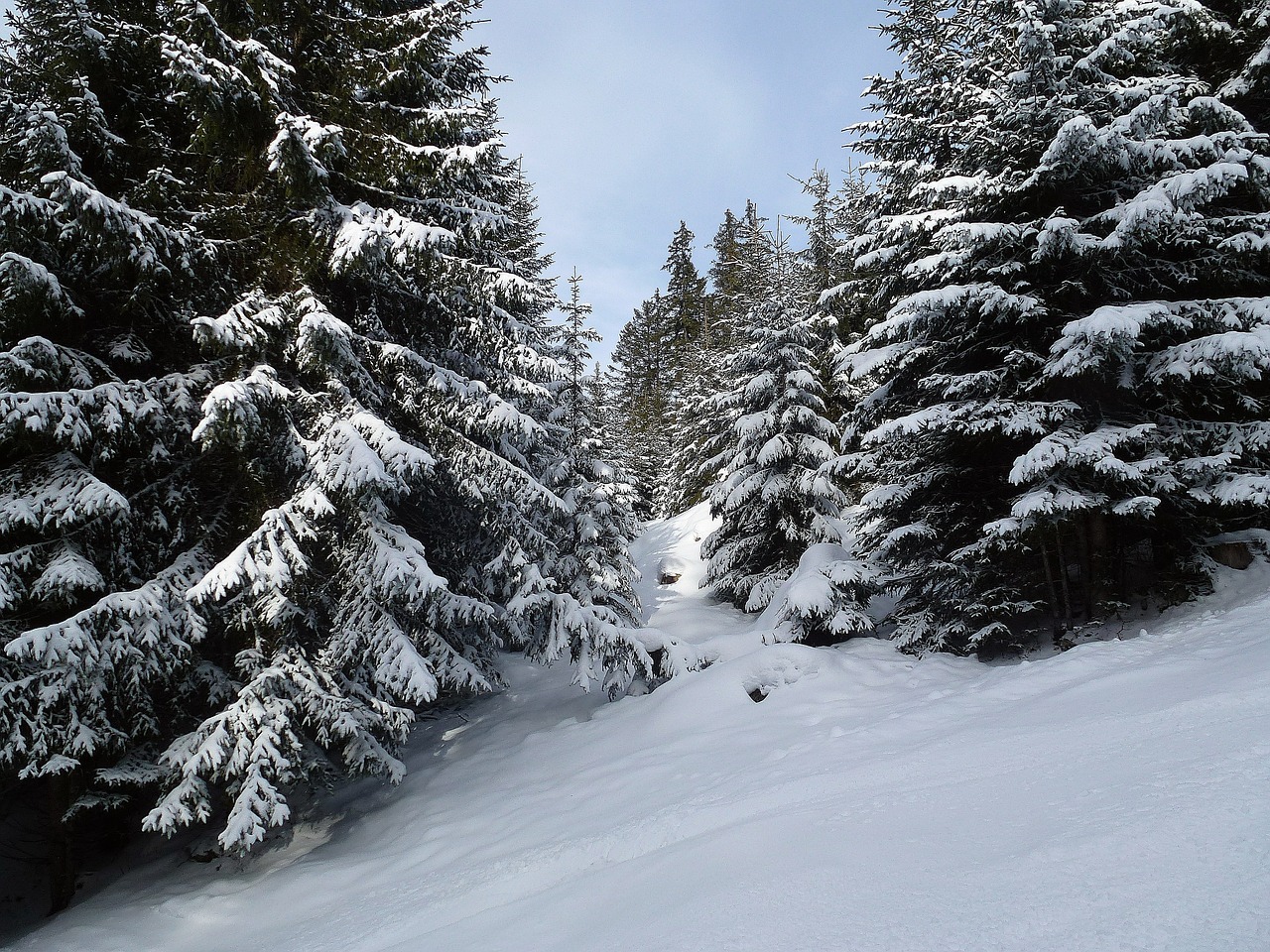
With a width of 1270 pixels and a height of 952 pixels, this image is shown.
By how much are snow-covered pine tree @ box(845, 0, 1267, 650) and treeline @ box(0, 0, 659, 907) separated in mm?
5261

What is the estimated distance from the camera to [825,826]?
3.92 metres

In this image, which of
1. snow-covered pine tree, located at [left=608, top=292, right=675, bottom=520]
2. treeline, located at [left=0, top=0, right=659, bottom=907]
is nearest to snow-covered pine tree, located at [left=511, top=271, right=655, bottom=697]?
treeline, located at [left=0, top=0, right=659, bottom=907]

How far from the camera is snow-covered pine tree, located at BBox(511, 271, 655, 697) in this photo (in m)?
9.34

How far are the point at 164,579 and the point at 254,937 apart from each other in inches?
147

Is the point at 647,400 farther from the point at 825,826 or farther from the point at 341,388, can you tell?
the point at 825,826

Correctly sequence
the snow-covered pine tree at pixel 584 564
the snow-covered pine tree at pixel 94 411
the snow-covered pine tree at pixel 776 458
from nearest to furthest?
the snow-covered pine tree at pixel 94 411
the snow-covered pine tree at pixel 584 564
the snow-covered pine tree at pixel 776 458

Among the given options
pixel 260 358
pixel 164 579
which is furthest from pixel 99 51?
pixel 164 579

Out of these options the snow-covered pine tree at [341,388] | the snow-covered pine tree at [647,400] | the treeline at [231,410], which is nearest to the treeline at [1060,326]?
the treeline at [231,410]

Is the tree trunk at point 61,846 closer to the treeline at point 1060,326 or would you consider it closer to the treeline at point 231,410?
the treeline at point 231,410

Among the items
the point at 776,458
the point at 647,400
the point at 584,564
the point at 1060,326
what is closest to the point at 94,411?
the point at 584,564

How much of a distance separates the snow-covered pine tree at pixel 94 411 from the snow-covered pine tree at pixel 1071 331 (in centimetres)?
908

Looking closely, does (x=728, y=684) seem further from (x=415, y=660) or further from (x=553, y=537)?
A: (x=553, y=537)

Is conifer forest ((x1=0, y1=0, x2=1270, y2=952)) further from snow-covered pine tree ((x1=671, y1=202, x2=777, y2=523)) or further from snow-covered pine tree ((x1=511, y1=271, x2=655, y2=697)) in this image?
snow-covered pine tree ((x1=671, y1=202, x2=777, y2=523))

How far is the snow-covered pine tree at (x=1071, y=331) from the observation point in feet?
24.1
